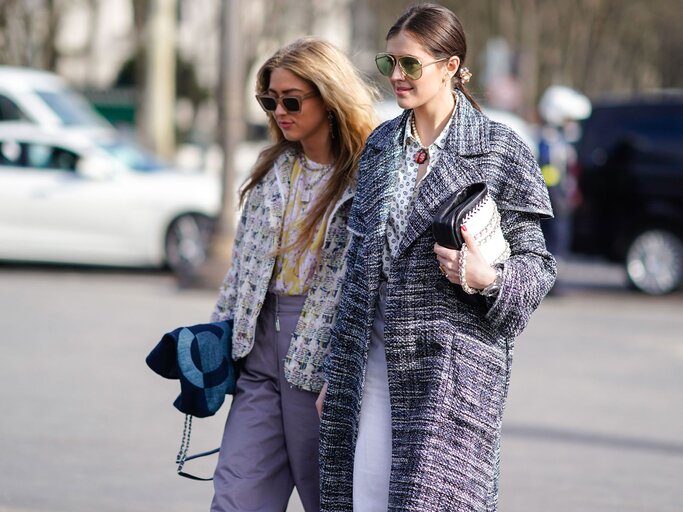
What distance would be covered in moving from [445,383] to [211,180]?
1103 cm

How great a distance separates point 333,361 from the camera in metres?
3.54

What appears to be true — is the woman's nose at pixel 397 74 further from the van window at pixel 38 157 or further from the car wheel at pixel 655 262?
the van window at pixel 38 157

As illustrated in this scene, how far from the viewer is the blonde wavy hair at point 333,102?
3895 mm

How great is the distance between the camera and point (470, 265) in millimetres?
3197

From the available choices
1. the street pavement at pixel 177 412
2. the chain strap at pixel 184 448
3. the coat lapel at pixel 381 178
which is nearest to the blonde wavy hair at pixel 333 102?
the coat lapel at pixel 381 178

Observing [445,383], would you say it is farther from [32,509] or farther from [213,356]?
[32,509]

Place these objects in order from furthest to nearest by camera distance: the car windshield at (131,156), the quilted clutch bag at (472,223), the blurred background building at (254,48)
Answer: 1. the blurred background building at (254,48)
2. the car windshield at (131,156)
3. the quilted clutch bag at (472,223)

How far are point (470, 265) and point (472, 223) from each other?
100 millimetres

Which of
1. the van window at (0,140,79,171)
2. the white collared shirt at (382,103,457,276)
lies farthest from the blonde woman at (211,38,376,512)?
the van window at (0,140,79,171)

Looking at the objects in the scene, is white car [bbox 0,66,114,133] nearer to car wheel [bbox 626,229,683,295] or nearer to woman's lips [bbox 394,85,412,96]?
car wheel [bbox 626,229,683,295]

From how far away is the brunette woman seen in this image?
3.30 meters

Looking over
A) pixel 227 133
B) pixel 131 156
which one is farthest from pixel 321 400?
pixel 131 156

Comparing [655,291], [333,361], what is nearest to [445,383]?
[333,361]

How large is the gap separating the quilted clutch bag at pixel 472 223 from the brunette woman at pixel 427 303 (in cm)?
3
